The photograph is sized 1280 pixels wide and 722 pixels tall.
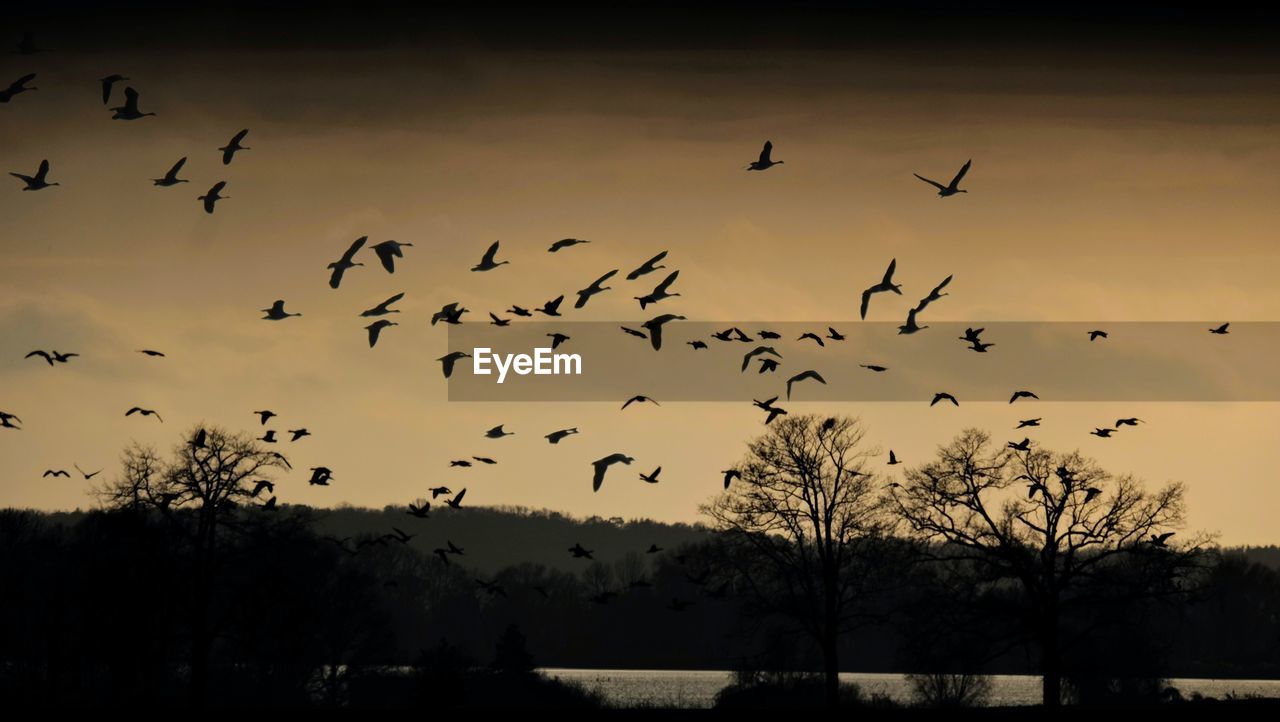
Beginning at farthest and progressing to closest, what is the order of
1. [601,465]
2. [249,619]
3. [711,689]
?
[711,689]
[249,619]
[601,465]

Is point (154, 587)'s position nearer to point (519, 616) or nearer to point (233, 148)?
point (233, 148)

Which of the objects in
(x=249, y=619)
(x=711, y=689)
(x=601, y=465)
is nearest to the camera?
(x=601, y=465)

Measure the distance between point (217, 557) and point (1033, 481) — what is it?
25967mm

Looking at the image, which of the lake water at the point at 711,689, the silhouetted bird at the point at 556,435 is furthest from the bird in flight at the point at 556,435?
the lake water at the point at 711,689

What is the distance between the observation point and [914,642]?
144 ft

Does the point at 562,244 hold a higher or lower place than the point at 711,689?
higher

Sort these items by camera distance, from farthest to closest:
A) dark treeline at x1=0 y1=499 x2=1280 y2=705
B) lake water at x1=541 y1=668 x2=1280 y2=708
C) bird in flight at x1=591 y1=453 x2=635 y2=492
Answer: lake water at x1=541 y1=668 x2=1280 y2=708 < dark treeline at x1=0 y1=499 x2=1280 y2=705 < bird in flight at x1=591 y1=453 x2=635 y2=492

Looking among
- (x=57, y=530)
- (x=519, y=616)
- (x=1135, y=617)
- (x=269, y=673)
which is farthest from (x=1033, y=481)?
(x=519, y=616)

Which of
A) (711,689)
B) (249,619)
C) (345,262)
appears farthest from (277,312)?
(711,689)

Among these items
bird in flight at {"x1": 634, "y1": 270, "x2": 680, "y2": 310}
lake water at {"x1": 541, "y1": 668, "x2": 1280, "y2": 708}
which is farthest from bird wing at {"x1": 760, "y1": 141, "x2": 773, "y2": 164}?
lake water at {"x1": 541, "y1": 668, "x2": 1280, "y2": 708}

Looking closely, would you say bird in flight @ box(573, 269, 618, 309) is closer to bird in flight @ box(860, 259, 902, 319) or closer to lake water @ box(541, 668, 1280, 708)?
bird in flight @ box(860, 259, 902, 319)

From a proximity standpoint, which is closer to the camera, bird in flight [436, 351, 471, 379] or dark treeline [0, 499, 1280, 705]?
bird in flight [436, 351, 471, 379]

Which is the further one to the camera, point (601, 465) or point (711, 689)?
point (711, 689)

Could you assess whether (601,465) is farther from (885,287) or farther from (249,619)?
(249,619)
